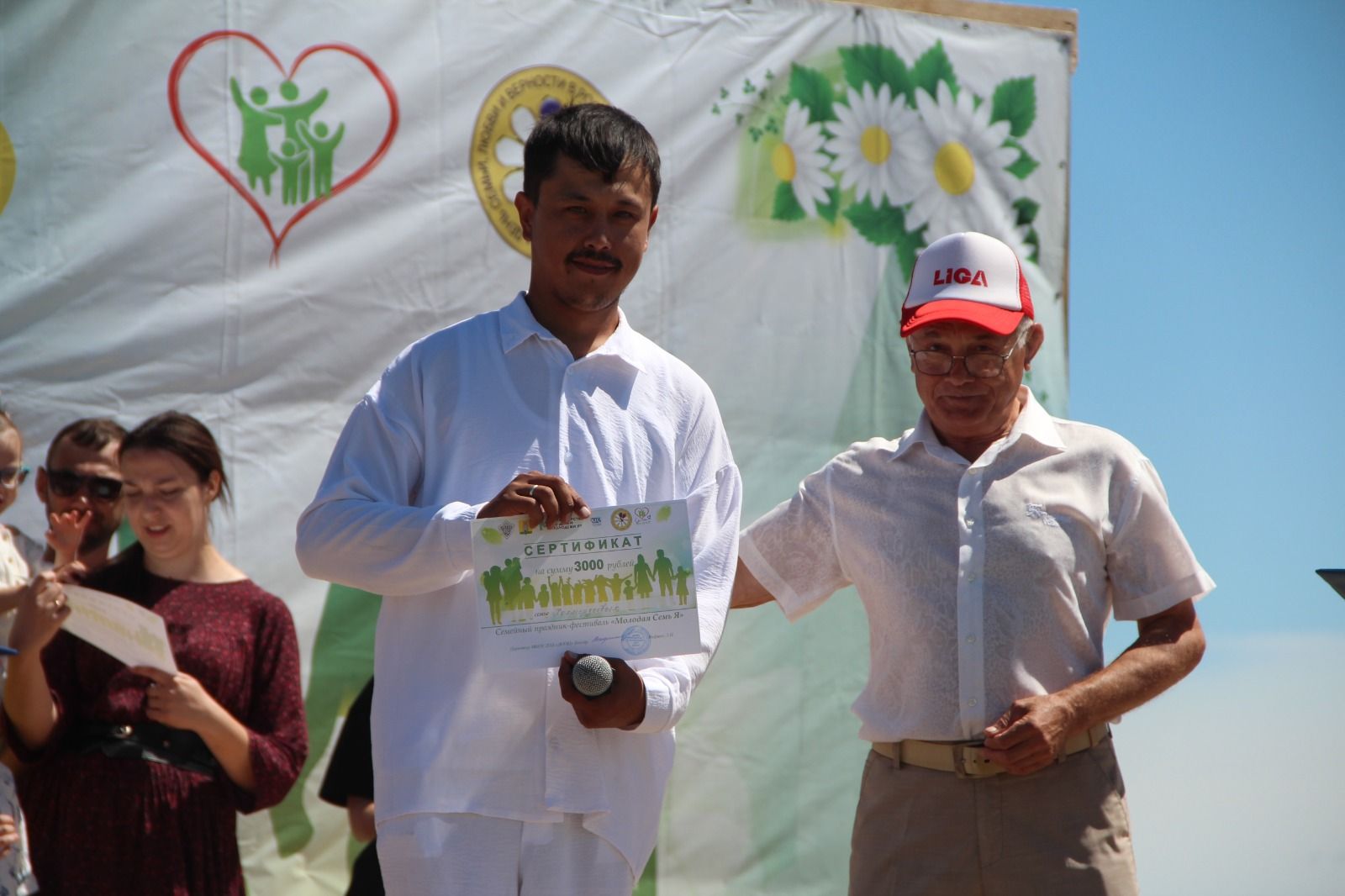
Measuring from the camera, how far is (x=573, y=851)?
1.96m

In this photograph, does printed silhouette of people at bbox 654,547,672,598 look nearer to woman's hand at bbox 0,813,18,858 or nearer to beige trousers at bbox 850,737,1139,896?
beige trousers at bbox 850,737,1139,896

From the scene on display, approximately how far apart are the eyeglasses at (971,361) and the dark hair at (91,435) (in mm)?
2075

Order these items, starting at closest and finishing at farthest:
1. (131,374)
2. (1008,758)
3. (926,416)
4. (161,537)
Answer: (1008,758)
(926,416)
(161,537)
(131,374)

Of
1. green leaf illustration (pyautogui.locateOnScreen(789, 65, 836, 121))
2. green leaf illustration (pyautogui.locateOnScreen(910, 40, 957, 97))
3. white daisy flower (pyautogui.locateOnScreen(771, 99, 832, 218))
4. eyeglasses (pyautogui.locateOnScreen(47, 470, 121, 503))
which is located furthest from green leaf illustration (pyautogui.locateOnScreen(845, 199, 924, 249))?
eyeglasses (pyautogui.locateOnScreen(47, 470, 121, 503))

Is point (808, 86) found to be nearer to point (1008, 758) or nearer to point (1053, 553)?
point (1053, 553)

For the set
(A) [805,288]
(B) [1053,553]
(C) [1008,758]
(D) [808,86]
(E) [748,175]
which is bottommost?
(C) [1008,758]

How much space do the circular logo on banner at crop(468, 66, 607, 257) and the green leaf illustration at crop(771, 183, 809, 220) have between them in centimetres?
65

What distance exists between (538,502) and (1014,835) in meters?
1.02

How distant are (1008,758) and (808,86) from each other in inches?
113

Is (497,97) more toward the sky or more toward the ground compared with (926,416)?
more toward the sky

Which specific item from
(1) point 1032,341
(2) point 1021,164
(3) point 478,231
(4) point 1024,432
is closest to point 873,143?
(2) point 1021,164

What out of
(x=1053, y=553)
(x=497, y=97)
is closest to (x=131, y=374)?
(x=497, y=97)

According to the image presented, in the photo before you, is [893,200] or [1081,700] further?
[893,200]

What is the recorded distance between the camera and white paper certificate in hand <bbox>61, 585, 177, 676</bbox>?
287 cm
